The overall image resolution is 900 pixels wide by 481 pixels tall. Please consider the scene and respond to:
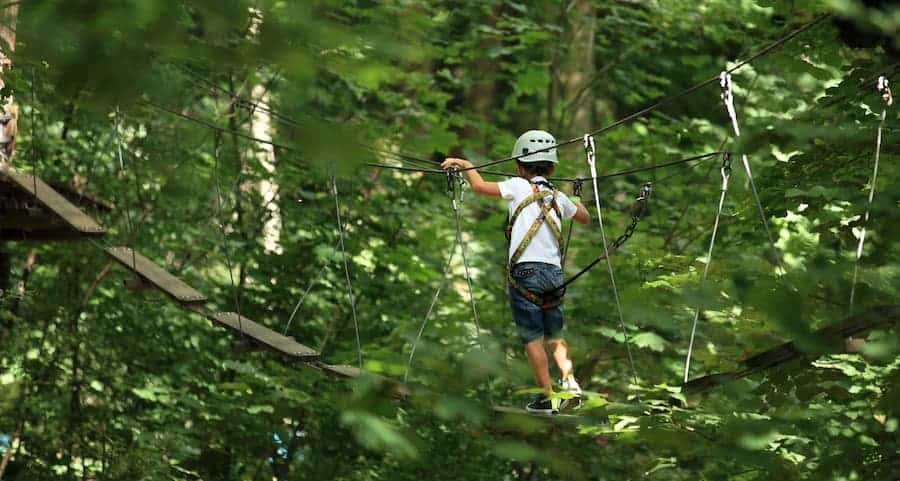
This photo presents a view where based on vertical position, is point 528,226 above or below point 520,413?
above

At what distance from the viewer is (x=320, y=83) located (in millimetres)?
7652

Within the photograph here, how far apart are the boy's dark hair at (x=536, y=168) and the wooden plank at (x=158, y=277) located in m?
1.39

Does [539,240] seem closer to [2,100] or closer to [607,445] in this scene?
[2,100]

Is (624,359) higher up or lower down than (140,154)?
lower down

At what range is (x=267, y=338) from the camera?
15.6ft

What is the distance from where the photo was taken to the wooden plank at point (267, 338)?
4.50 metres

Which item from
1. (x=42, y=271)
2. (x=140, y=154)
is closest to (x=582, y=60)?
(x=140, y=154)

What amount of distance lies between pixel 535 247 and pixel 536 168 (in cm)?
A: 31

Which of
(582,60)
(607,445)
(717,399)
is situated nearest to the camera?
(717,399)

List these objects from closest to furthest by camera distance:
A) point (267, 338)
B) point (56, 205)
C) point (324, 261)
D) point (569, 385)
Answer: point (569, 385) < point (267, 338) < point (56, 205) < point (324, 261)

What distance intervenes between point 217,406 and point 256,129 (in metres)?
2.70

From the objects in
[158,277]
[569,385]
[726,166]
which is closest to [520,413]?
[726,166]

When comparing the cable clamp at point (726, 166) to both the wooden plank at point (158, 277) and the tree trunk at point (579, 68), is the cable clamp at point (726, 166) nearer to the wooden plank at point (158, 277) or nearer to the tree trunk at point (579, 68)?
the wooden plank at point (158, 277)

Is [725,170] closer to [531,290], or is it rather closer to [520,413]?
[531,290]
